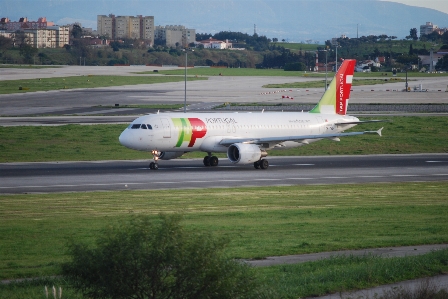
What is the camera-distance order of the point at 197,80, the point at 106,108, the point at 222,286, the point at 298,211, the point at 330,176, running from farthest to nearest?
the point at 197,80, the point at 106,108, the point at 330,176, the point at 298,211, the point at 222,286

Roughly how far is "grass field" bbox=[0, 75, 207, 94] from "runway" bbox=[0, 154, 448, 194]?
7647 cm

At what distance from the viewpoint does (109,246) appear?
14086mm

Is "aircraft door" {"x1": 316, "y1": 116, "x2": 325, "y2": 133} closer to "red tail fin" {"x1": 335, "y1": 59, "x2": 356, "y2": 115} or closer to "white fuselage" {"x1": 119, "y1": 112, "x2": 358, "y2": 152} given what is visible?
"white fuselage" {"x1": 119, "y1": 112, "x2": 358, "y2": 152}

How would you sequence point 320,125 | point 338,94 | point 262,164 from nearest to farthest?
point 262,164 → point 320,125 → point 338,94

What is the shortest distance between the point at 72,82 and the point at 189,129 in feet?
340

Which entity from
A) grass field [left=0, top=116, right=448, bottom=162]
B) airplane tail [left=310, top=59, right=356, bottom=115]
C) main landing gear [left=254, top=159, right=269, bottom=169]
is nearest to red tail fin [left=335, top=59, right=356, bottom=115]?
airplane tail [left=310, top=59, right=356, bottom=115]

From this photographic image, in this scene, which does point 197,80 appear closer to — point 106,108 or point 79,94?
point 79,94

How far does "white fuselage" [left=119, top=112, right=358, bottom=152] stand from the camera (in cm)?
4631

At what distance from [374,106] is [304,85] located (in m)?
48.5

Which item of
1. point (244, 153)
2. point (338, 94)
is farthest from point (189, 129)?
point (338, 94)

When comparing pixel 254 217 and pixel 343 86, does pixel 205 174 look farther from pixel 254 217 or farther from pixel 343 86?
pixel 343 86

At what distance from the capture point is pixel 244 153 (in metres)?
47.1

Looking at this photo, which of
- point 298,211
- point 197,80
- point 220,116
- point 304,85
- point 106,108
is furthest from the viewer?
point 197,80

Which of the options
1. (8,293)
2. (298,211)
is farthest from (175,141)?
(8,293)
